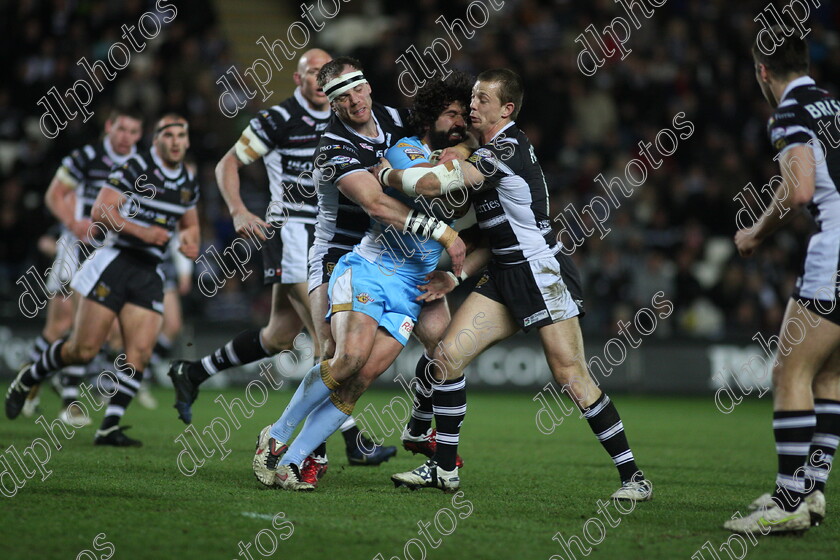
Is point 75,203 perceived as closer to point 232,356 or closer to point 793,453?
point 232,356

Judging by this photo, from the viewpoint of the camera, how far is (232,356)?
7.93 metres

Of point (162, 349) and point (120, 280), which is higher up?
point (120, 280)

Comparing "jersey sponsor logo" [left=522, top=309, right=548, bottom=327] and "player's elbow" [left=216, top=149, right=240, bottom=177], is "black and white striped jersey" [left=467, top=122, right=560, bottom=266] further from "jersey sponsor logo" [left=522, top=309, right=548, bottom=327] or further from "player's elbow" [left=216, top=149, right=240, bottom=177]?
"player's elbow" [left=216, top=149, right=240, bottom=177]

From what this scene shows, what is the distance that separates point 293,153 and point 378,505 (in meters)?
3.31

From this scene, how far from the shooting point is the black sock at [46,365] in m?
8.72

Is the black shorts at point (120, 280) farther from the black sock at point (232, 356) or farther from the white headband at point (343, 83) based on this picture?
the white headband at point (343, 83)

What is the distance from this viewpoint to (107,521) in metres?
4.81

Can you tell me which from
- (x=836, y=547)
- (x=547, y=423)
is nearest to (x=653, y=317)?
(x=547, y=423)

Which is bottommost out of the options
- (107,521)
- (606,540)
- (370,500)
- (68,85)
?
(606,540)

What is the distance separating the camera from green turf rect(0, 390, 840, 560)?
4457 millimetres

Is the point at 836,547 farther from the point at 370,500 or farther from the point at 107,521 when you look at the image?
the point at 107,521

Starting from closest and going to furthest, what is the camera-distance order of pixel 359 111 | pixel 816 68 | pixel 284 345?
pixel 359 111
pixel 284 345
pixel 816 68

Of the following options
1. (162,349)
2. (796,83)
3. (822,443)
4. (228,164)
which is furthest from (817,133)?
(162,349)

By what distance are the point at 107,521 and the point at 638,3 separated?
17.6 meters
